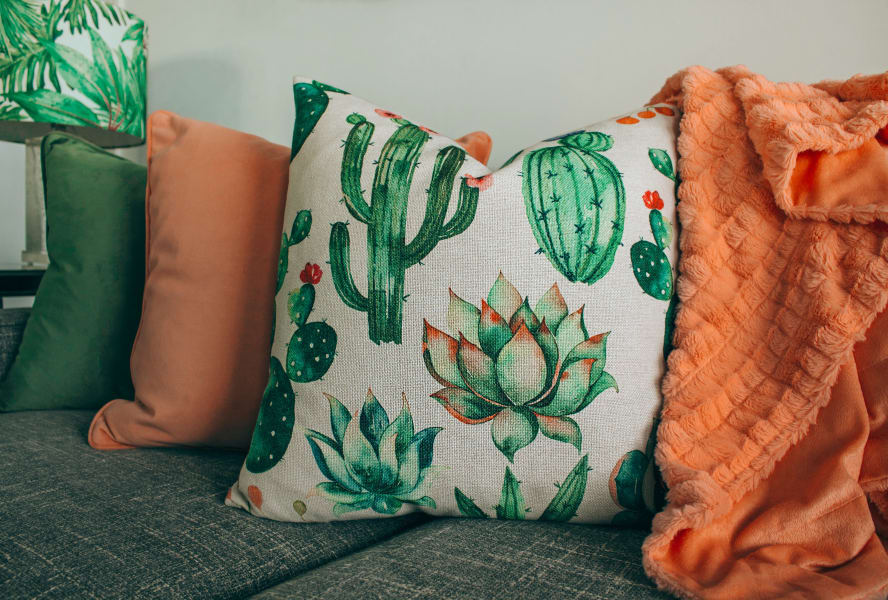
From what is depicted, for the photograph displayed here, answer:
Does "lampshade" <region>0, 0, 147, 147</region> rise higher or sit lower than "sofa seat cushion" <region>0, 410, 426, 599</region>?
higher

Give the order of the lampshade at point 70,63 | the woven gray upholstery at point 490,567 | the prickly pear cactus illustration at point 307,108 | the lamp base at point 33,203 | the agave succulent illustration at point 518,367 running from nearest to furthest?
the woven gray upholstery at point 490,567, the agave succulent illustration at point 518,367, the prickly pear cactus illustration at point 307,108, the lampshade at point 70,63, the lamp base at point 33,203

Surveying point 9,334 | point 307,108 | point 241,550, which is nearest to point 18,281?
point 9,334

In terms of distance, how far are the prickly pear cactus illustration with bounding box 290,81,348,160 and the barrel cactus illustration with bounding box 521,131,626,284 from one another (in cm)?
28

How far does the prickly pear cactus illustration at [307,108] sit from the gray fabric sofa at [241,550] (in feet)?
1.48

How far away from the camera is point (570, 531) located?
65cm

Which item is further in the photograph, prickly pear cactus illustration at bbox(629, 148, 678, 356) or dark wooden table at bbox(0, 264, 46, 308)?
dark wooden table at bbox(0, 264, 46, 308)

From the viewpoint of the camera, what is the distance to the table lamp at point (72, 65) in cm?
130

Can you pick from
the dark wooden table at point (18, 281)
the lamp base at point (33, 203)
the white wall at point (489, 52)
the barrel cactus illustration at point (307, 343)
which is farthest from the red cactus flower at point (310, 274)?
the lamp base at point (33, 203)

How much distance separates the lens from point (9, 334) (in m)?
1.09

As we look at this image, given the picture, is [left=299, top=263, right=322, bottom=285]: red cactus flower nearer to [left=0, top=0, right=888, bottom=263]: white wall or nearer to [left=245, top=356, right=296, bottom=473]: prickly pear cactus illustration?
[left=245, top=356, right=296, bottom=473]: prickly pear cactus illustration

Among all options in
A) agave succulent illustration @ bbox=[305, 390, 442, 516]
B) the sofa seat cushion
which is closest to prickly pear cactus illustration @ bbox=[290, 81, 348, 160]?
agave succulent illustration @ bbox=[305, 390, 442, 516]

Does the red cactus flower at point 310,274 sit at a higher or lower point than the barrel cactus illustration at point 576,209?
lower

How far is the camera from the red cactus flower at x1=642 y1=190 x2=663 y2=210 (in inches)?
26.7

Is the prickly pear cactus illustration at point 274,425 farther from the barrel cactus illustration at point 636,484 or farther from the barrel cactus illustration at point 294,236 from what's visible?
the barrel cactus illustration at point 636,484
